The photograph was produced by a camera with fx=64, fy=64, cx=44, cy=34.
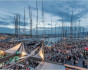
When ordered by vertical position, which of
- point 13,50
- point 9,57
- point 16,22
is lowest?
point 9,57

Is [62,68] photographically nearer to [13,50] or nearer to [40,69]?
[40,69]

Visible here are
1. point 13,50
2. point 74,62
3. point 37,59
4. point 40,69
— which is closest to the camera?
point 40,69

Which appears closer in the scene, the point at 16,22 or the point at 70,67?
the point at 70,67

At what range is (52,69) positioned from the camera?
305 inches

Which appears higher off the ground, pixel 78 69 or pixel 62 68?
pixel 62 68

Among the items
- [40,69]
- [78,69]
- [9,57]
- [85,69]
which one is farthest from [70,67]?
[9,57]

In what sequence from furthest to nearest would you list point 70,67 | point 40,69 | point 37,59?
point 37,59, point 70,67, point 40,69

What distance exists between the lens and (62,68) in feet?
26.1

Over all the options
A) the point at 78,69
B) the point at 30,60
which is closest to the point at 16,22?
the point at 30,60

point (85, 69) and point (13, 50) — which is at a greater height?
point (13, 50)

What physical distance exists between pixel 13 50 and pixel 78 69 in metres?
13.3

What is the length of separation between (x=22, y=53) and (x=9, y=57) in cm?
277

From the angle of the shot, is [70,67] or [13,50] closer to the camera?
[70,67]

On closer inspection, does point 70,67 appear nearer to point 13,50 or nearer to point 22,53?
point 22,53
